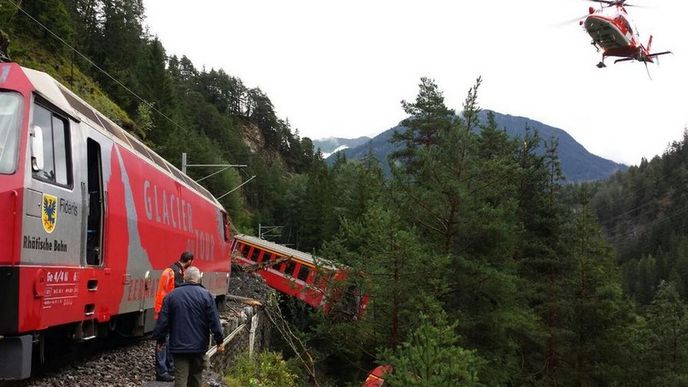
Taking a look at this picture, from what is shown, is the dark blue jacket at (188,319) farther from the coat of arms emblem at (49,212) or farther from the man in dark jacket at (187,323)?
the coat of arms emblem at (49,212)

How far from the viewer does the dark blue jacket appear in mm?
5859

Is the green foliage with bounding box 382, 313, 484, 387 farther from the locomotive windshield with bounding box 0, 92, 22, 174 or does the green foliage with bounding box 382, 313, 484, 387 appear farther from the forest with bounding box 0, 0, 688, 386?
the locomotive windshield with bounding box 0, 92, 22, 174

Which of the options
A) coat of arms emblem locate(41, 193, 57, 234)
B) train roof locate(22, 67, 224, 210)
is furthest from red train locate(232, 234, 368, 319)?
coat of arms emblem locate(41, 193, 57, 234)

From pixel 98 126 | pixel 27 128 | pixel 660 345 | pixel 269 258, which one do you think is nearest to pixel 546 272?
pixel 660 345

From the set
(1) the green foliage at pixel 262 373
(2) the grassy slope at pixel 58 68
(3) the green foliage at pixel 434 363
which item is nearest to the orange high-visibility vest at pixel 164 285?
(1) the green foliage at pixel 262 373

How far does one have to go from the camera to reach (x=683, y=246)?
328ft

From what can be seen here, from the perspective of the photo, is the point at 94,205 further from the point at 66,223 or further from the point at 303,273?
the point at 303,273

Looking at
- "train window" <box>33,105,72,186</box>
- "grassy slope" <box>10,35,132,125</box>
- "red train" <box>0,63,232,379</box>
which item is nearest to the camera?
"red train" <box>0,63,232,379</box>

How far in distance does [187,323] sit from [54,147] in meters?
2.39

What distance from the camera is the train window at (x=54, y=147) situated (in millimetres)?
6102

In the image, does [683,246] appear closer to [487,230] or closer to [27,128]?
[487,230]

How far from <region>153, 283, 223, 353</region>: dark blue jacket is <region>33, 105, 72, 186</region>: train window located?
1.77m

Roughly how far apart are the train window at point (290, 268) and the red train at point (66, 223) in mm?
18814

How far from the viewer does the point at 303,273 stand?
28.2 metres
